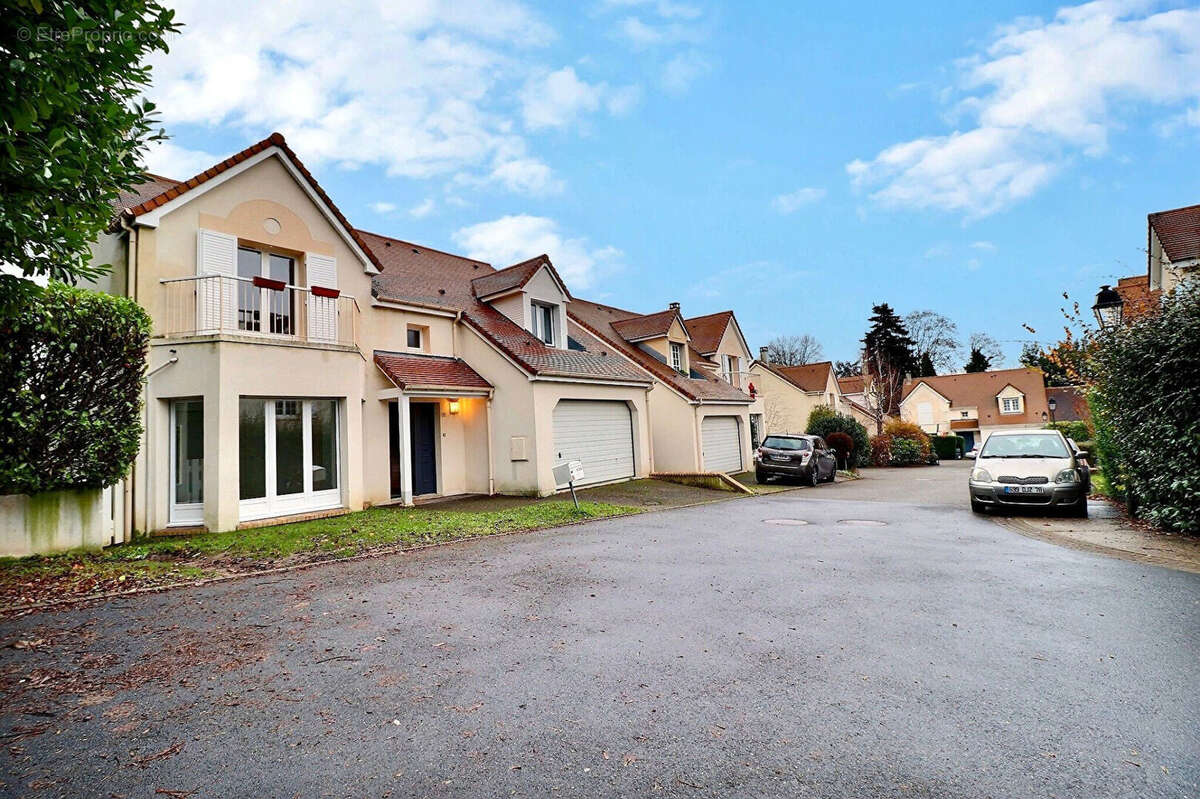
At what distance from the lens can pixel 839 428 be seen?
30062 millimetres

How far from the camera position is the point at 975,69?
11.4 m

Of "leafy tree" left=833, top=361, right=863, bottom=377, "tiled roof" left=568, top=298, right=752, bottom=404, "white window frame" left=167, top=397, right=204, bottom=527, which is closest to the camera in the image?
"white window frame" left=167, top=397, right=204, bottom=527

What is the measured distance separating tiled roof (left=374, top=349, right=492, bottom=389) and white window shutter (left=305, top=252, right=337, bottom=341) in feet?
5.59

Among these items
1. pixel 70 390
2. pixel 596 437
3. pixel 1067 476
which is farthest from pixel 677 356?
pixel 70 390

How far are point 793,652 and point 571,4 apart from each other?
1481cm

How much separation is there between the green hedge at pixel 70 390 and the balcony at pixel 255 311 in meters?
1.77

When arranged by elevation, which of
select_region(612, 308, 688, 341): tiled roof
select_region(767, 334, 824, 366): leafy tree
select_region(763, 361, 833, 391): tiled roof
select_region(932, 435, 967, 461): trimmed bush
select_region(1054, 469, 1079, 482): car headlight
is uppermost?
select_region(767, 334, 824, 366): leafy tree

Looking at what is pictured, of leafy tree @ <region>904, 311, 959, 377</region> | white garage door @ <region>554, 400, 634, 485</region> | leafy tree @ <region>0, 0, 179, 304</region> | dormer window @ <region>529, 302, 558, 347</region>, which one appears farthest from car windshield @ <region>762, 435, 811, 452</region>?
leafy tree @ <region>904, 311, 959, 377</region>

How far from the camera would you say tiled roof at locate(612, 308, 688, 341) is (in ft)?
80.9

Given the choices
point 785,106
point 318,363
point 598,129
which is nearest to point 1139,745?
point 318,363

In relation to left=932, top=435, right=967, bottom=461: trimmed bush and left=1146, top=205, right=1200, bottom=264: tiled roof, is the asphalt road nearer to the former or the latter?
left=1146, top=205, right=1200, bottom=264: tiled roof

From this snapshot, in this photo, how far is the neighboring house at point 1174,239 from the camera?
48.1 feet

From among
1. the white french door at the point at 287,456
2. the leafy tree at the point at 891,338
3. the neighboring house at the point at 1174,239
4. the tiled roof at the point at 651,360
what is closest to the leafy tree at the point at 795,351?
the leafy tree at the point at 891,338

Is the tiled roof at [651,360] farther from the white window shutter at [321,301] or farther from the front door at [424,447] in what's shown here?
the white window shutter at [321,301]
